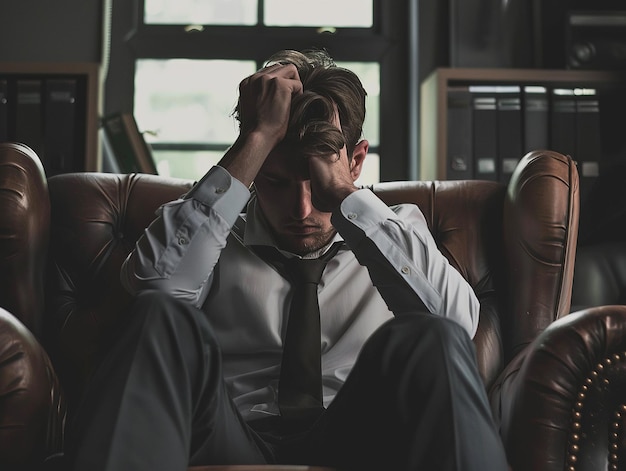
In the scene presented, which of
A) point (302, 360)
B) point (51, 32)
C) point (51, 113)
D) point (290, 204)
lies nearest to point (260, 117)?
point (290, 204)

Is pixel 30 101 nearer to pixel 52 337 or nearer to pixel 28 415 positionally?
pixel 52 337

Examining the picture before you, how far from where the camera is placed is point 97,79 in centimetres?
261

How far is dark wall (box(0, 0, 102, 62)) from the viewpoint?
9.48 feet

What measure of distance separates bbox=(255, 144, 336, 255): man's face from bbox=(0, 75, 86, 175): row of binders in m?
1.20

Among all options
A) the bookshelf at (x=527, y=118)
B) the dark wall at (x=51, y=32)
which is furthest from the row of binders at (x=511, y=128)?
the dark wall at (x=51, y=32)

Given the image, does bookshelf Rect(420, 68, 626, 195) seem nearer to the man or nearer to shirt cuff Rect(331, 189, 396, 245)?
the man

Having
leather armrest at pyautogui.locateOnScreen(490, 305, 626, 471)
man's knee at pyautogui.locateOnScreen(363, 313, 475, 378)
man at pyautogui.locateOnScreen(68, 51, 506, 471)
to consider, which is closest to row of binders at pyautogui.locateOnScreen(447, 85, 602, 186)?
man at pyautogui.locateOnScreen(68, 51, 506, 471)

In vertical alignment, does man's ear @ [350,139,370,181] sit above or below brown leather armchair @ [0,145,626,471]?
above

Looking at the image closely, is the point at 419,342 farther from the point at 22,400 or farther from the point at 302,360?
the point at 22,400

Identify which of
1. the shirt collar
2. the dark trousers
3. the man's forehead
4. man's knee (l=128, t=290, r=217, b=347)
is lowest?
the dark trousers

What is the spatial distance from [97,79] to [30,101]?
0.20m

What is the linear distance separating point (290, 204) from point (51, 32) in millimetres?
1704

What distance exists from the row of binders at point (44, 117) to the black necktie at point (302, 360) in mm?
1337

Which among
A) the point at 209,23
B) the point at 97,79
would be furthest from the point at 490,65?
the point at 97,79
